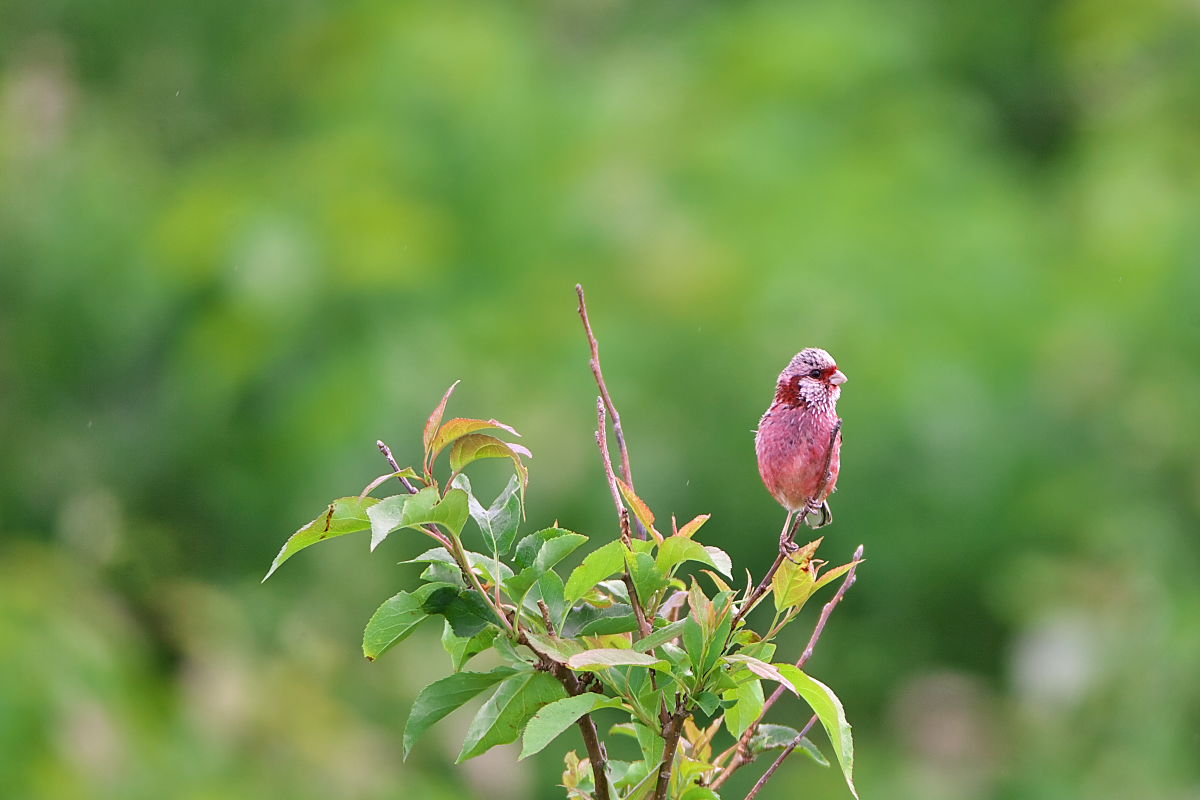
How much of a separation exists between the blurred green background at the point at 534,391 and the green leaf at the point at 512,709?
10.9 ft

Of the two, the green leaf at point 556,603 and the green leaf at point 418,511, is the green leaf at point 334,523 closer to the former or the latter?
the green leaf at point 418,511

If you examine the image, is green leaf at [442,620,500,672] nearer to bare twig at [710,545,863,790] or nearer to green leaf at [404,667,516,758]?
green leaf at [404,667,516,758]

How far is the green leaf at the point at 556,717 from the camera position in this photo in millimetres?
1508

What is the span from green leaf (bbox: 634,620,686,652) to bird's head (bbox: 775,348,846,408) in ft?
1.98

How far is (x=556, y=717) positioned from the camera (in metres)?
1.54

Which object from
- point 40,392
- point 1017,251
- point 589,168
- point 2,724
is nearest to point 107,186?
point 40,392

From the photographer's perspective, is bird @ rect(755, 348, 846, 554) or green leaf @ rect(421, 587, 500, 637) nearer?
green leaf @ rect(421, 587, 500, 637)

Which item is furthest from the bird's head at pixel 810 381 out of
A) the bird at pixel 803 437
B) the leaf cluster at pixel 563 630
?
the leaf cluster at pixel 563 630

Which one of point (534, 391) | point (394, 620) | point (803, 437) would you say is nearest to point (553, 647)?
point (394, 620)

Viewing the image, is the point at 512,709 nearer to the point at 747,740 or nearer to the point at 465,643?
the point at 465,643

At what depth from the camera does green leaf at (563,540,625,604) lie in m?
1.62

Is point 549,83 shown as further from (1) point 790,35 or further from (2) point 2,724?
(2) point 2,724

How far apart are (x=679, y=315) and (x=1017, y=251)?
84.7 inches

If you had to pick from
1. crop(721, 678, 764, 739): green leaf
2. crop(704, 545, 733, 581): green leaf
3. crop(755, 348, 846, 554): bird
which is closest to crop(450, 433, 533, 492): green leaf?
crop(704, 545, 733, 581): green leaf
